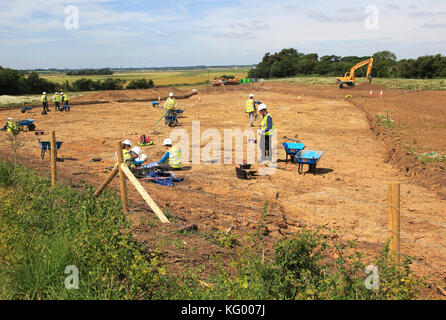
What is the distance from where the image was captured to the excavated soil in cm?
719

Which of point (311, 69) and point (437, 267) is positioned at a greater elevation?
point (311, 69)

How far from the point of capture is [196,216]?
7.89 meters

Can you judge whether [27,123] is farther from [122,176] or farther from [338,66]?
[338,66]

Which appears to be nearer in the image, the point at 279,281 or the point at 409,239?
the point at 279,281

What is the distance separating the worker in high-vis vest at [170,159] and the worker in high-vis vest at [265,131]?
271cm

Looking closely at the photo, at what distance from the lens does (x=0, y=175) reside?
8.63 m

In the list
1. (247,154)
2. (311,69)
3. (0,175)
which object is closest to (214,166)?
(247,154)

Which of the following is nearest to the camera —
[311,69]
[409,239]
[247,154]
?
[409,239]

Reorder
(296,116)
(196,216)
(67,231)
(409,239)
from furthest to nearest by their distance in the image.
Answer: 1. (296,116)
2. (196,216)
3. (409,239)
4. (67,231)

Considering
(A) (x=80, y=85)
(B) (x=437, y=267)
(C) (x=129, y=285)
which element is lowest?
(B) (x=437, y=267)

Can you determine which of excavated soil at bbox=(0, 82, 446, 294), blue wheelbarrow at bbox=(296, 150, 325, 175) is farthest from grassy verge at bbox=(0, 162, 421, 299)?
blue wheelbarrow at bbox=(296, 150, 325, 175)

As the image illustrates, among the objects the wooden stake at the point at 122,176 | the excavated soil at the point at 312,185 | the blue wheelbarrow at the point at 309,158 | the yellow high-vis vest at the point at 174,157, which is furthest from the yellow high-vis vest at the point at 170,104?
the wooden stake at the point at 122,176

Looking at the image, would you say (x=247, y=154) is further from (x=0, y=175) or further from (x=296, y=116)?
(x=296, y=116)

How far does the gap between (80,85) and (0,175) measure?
175ft
